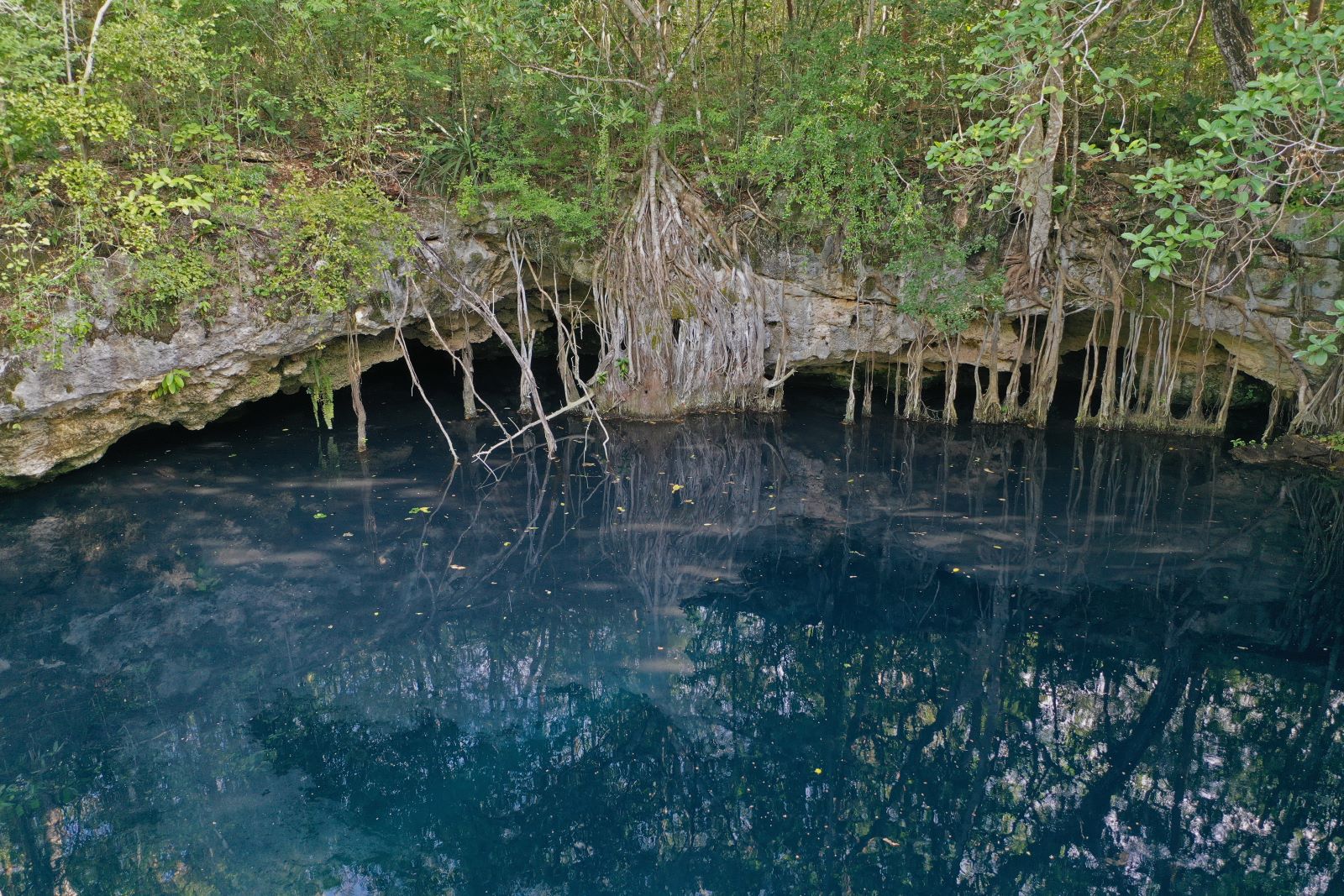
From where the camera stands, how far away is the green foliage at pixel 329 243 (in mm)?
9266

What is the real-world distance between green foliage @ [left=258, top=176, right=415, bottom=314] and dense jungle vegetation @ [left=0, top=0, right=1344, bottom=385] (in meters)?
0.03

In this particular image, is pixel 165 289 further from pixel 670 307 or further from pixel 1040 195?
pixel 1040 195

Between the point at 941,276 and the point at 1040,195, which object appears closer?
the point at 1040,195

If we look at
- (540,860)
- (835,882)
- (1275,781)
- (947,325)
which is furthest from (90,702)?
(947,325)

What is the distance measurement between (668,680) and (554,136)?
742 centimetres

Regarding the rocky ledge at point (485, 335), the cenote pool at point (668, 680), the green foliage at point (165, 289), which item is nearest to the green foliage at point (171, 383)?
the rocky ledge at point (485, 335)

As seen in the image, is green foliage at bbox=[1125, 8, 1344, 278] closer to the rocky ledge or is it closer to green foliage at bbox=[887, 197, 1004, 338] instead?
the rocky ledge

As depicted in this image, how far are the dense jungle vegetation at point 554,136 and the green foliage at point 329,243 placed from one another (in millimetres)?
32

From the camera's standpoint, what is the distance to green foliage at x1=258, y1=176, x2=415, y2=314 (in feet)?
30.4

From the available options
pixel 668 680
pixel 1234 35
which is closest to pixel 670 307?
pixel 668 680

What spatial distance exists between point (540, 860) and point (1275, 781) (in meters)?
3.84

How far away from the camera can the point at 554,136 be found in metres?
11.4

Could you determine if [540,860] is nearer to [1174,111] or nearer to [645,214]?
[645,214]

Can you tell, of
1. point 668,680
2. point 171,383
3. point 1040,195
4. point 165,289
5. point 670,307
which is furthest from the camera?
point 670,307
